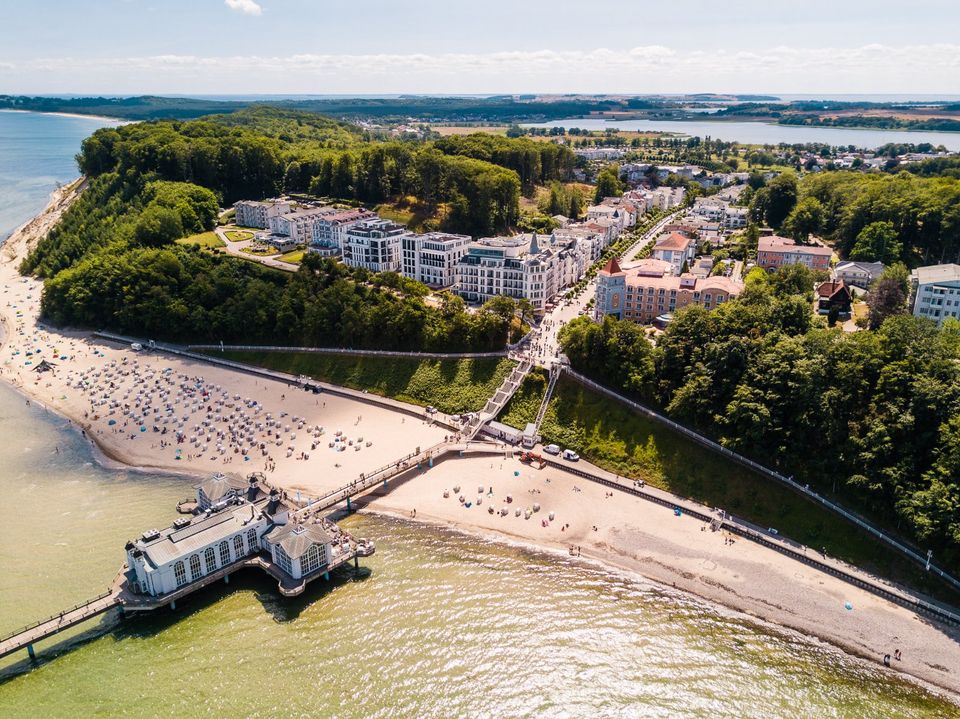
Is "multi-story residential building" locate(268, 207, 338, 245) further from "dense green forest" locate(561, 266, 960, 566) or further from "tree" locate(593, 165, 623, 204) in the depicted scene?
"tree" locate(593, 165, 623, 204)

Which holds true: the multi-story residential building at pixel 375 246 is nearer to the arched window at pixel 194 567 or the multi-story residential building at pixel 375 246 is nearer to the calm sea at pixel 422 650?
the calm sea at pixel 422 650

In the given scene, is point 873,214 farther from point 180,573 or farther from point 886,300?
point 180,573

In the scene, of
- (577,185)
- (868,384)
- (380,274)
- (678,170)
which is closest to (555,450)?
(868,384)

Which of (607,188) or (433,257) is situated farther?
(607,188)

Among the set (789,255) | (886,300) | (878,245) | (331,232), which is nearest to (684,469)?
(886,300)

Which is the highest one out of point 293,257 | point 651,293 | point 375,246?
point 375,246

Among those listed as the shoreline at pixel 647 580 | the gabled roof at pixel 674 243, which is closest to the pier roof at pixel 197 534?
the shoreline at pixel 647 580

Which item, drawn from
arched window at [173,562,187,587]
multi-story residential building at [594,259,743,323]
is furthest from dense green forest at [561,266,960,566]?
arched window at [173,562,187,587]
